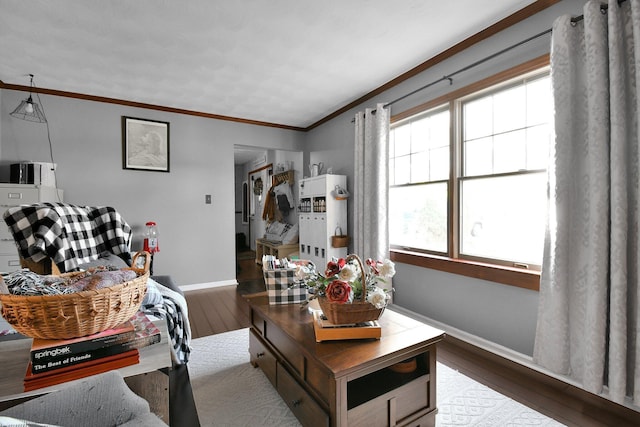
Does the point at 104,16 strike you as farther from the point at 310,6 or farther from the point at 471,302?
the point at 471,302

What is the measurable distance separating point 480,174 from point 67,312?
2704 mm

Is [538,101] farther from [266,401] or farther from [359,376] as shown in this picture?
[266,401]

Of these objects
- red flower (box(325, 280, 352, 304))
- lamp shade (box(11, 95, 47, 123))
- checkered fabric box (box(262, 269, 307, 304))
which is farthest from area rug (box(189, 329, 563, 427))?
lamp shade (box(11, 95, 47, 123))

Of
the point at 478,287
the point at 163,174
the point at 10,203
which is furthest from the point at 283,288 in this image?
the point at 163,174

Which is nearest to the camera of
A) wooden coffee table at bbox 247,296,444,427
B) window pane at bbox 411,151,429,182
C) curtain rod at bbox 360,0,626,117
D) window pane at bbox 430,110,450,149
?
wooden coffee table at bbox 247,296,444,427

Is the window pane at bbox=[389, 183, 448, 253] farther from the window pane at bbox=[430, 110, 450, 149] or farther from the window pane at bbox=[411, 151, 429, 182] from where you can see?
the window pane at bbox=[430, 110, 450, 149]

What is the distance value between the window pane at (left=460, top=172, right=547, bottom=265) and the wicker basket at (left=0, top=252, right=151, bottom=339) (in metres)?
2.45

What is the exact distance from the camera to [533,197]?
2.17 metres

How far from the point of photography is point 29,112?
10.1ft

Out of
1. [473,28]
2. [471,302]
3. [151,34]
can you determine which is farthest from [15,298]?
[473,28]

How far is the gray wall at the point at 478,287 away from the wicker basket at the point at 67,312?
2.38 m

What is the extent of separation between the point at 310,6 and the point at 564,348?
271 centimetres

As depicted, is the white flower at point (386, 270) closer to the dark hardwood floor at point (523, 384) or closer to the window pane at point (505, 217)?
the dark hardwood floor at point (523, 384)

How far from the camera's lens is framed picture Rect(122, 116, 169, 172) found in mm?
3891
